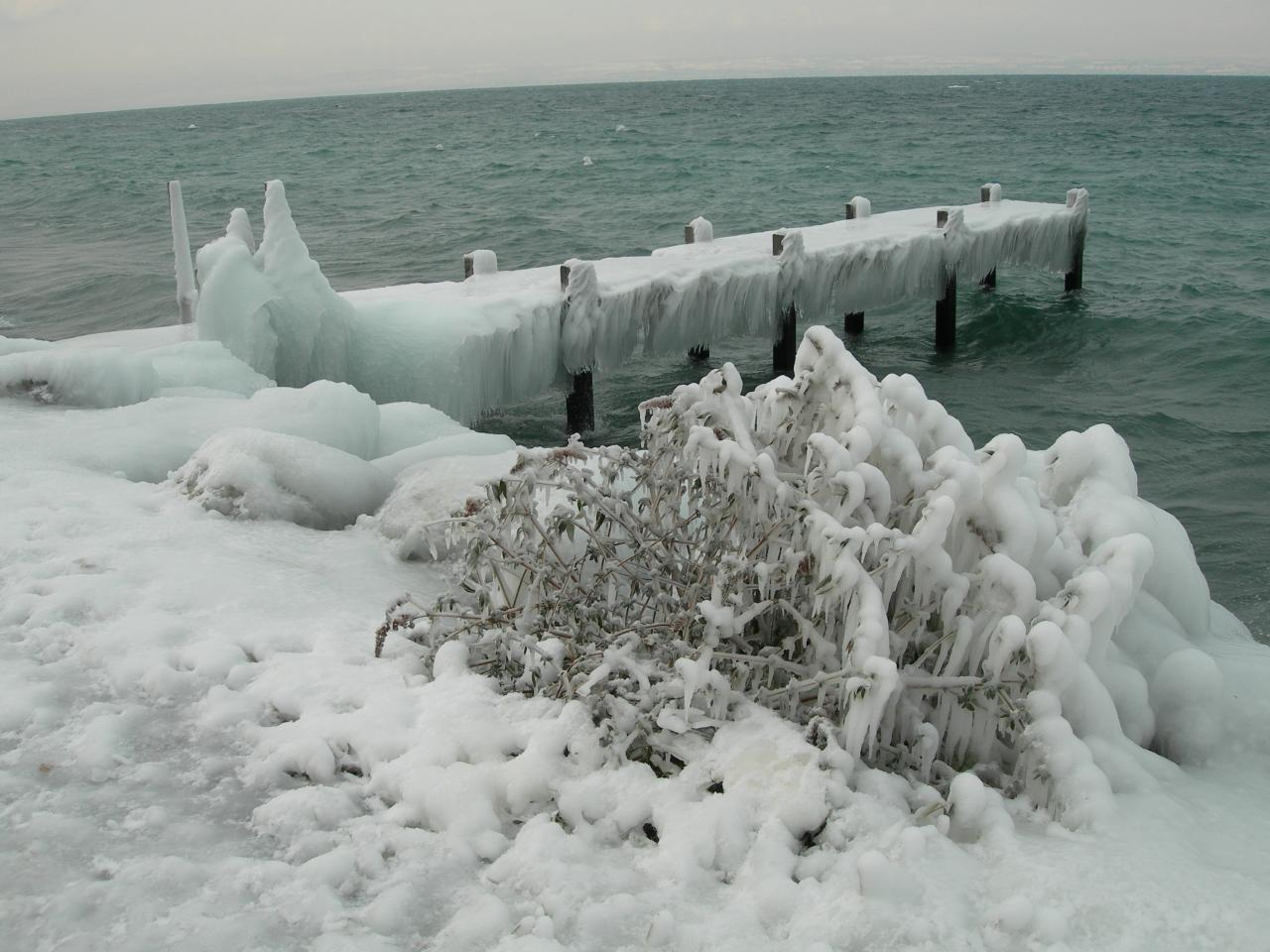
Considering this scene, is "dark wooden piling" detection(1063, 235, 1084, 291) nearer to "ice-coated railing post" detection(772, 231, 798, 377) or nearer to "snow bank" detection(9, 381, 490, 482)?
"ice-coated railing post" detection(772, 231, 798, 377)

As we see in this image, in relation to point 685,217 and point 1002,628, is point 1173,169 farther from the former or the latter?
point 1002,628

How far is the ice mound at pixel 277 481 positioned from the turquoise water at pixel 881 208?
6.58 m

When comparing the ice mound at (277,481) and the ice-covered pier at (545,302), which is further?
the ice-covered pier at (545,302)

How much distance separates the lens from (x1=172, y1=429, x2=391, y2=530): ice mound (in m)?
5.24

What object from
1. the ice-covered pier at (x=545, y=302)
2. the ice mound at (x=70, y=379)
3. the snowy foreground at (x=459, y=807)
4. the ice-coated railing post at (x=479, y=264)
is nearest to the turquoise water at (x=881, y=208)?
the ice-covered pier at (x=545, y=302)

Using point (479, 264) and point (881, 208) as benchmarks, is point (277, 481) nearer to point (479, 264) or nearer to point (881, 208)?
point (479, 264)

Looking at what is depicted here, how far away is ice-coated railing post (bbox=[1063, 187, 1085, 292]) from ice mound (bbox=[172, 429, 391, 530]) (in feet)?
48.7

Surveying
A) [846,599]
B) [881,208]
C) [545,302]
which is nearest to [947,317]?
[545,302]

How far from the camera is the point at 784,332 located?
13.1m

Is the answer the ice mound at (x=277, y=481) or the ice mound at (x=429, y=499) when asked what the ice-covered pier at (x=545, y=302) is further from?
the ice mound at (x=429, y=499)

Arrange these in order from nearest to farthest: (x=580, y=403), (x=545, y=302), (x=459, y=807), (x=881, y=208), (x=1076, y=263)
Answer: (x=459, y=807) < (x=545, y=302) < (x=580, y=403) < (x=1076, y=263) < (x=881, y=208)

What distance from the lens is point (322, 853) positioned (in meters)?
2.85

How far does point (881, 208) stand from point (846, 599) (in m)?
30.1

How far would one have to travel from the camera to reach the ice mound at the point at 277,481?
5242 millimetres
